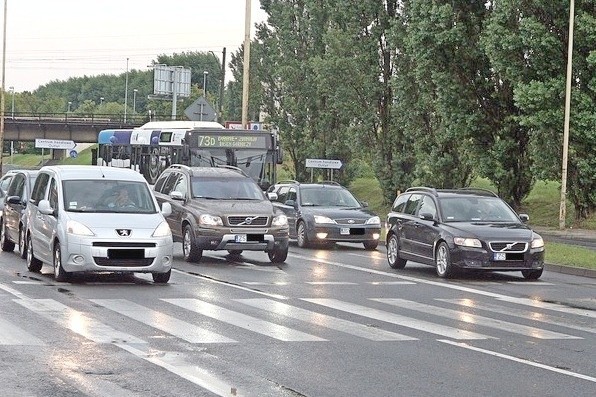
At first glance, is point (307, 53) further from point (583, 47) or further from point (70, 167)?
point (70, 167)

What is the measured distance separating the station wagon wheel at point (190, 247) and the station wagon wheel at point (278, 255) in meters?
1.40

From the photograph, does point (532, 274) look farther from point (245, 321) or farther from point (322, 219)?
point (245, 321)

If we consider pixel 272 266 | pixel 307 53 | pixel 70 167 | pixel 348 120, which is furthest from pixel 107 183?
pixel 307 53

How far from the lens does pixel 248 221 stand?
23750mm

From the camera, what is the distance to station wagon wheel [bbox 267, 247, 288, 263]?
952 inches

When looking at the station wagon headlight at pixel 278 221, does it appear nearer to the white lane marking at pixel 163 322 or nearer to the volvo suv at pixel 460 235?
the volvo suv at pixel 460 235

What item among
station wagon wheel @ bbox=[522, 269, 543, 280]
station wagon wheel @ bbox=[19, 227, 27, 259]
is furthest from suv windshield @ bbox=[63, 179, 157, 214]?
station wagon wheel @ bbox=[522, 269, 543, 280]

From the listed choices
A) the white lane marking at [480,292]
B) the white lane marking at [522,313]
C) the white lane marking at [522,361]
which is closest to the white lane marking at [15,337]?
the white lane marking at [522,361]

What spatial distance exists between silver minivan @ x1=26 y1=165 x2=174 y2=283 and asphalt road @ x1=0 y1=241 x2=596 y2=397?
1.15 feet

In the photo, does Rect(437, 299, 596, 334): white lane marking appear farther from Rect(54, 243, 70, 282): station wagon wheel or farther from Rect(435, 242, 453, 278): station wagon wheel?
Rect(54, 243, 70, 282): station wagon wheel

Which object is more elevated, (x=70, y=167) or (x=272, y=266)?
(x=70, y=167)

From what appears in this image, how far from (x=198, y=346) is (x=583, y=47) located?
106 ft

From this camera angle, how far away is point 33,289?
17.4m

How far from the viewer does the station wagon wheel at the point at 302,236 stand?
29836 millimetres
